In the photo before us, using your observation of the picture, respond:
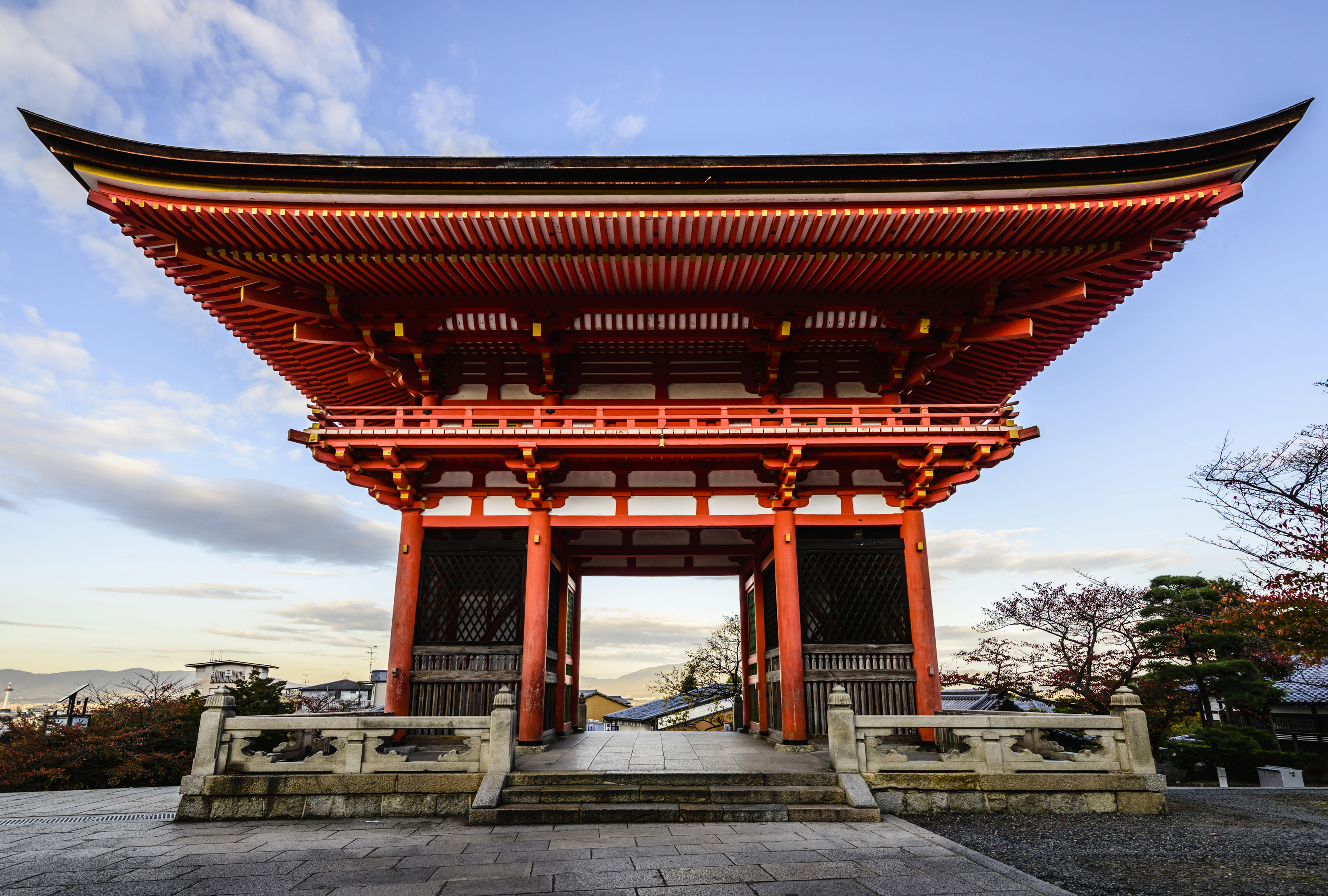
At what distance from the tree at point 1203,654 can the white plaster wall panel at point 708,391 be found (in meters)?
17.3

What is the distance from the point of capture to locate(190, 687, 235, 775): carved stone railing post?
27.8 ft

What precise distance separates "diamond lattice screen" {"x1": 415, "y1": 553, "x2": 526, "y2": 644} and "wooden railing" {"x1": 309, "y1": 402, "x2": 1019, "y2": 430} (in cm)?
236

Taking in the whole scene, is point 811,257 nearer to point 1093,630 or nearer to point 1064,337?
point 1064,337

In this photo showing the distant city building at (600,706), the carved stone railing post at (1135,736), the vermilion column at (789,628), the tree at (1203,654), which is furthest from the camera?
the distant city building at (600,706)

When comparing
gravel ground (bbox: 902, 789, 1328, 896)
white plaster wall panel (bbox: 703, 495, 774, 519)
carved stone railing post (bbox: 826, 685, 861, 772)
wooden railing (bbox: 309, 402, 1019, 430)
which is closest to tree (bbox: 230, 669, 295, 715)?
wooden railing (bbox: 309, 402, 1019, 430)

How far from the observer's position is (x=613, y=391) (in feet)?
41.7

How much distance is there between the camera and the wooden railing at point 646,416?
11070 millimetres

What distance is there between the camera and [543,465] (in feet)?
36.6

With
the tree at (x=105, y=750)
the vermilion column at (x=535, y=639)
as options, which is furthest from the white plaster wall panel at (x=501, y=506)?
the tree at (x=105, y=750)

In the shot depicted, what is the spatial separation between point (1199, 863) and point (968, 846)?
198 cm

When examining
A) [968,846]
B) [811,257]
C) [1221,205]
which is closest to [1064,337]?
[1221,205]

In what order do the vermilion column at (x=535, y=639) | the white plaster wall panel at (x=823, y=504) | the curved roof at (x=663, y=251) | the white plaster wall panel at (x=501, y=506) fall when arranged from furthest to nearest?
the white plaster wall panel at (x=823, y=504) → the white plaster wall panel at (x=501, y=506) → the vermilion column at (x=535, y=639) → the curved roof at (x=663, y=251)

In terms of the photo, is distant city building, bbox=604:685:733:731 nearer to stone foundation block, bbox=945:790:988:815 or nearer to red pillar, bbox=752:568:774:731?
red pillar, bbox=752:568:774:731

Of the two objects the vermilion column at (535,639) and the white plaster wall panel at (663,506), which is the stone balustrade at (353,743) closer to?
the vermilion column at (535,639)
